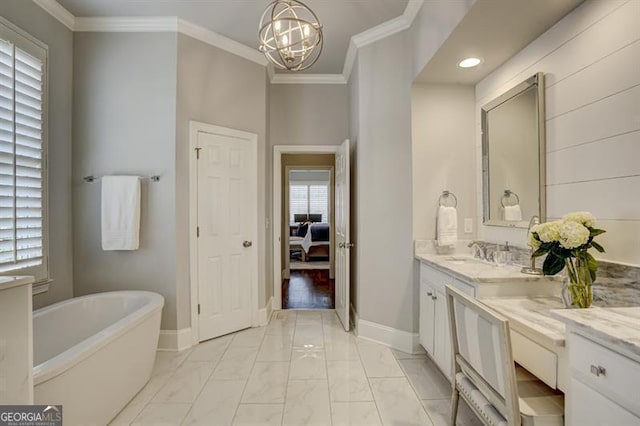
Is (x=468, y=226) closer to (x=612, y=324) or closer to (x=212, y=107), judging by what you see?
(x=612, y=324)

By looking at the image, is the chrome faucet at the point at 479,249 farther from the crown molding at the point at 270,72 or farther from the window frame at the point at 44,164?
the window frame at the point at 44,164

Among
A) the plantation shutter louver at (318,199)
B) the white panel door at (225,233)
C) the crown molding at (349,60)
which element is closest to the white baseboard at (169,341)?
the white panel door at (225,233)

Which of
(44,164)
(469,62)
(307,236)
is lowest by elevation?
(307,236)

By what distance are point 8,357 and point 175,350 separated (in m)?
1.79

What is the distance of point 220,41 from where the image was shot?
10.5ft

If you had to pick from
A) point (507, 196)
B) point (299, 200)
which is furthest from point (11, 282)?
point (299, 200)

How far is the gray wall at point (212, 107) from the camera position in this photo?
297 cm

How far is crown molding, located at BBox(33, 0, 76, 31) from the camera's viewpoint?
8.48 feet

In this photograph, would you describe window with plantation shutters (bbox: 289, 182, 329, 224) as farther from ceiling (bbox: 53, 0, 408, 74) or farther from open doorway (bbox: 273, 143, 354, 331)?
ceiling (bbox: 53, 0, 408, 74)

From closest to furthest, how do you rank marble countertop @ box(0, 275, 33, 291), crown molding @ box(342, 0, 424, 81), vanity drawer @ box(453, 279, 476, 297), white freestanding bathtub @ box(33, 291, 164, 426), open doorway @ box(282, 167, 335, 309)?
marble countertop @ box(0, 275, 33, 291) → white freestanding bathtub @ box(33, 291, 164, 426) → vanity drawer @ box(453, 279, 476, 297) → crown molding @ box(342, 0, 424, 81) → open doorway @ box(282, 167, 335, 309)

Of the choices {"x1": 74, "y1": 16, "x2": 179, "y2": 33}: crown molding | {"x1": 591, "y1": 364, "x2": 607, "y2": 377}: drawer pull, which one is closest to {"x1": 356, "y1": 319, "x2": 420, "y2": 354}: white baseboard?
{"x1": 591, "y1": 364, "x2": 607, "y2": 377}: drawer pull

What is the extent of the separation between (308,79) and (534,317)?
11.4 feet

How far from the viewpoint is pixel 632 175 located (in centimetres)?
151
